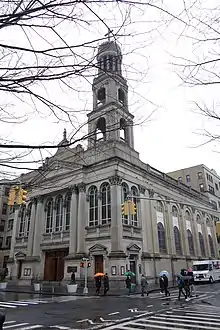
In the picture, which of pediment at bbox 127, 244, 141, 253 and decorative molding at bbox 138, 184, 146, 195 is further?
decorative molding at bbox 138, 184, 146, 195

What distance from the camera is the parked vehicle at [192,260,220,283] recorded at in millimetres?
34000

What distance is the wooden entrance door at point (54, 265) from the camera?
3409 centimetres

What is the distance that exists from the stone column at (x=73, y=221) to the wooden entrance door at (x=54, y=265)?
253 cm

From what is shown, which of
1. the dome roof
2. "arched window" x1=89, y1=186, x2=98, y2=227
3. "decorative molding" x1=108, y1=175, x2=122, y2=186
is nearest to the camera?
the dome roof

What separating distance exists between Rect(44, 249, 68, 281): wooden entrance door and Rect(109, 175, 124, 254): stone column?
816 centimetres

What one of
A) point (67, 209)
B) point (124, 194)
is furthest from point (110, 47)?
point (67, 209)

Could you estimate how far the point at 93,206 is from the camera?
33.4 meters

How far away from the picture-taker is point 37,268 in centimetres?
3566

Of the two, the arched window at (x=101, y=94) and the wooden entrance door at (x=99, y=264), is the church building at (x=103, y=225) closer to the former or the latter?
the wooden entrance door at (x=99, y=264)

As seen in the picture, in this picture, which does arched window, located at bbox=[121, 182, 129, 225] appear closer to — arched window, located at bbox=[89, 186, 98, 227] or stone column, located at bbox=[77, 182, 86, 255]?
arched window, located at bbox=[89, 186, 98, 227]

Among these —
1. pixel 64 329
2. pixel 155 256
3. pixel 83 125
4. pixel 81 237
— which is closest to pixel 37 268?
pixel 81 237

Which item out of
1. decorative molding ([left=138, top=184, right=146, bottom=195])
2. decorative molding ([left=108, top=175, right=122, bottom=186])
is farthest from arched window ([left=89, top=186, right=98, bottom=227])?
decorative molding ([left=138, top=184, right=146, bottom=195])

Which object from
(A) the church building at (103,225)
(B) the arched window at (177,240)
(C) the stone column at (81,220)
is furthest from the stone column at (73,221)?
(B) the arched window at (177,240)

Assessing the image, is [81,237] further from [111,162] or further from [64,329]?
[64,329]
